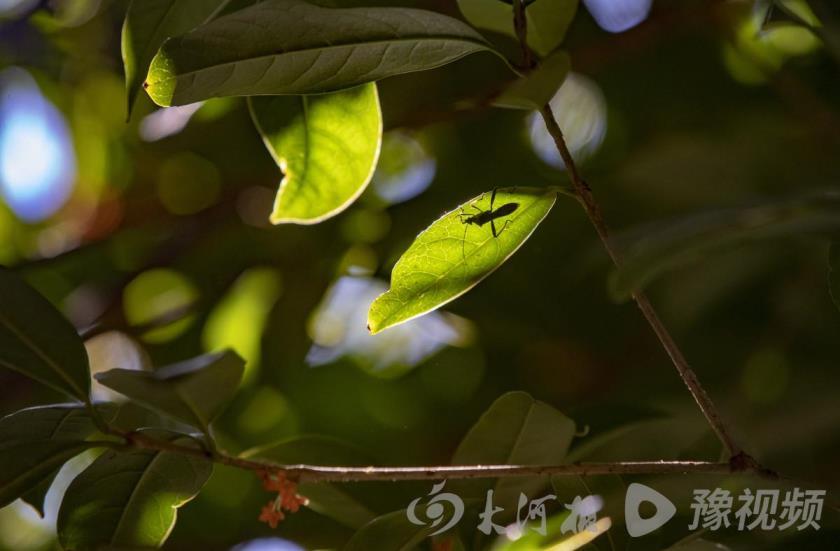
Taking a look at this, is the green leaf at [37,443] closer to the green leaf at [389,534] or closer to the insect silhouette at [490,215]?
the green leaf at [389,534]

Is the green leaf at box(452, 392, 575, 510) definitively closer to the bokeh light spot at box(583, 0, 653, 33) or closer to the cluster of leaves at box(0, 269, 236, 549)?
the cluster of leaves at box(0, 269, 236, 549)

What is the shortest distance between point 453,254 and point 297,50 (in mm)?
193

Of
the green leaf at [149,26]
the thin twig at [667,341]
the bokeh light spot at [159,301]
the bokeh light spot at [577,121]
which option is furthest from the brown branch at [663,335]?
the bokeh light spot at [159,301]

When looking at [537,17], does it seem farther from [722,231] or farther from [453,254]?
[722,231]

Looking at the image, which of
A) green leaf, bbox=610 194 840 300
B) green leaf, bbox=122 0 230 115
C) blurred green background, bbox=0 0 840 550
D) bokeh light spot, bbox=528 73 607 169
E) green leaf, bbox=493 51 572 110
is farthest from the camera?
bokeh light spot, bbox=528 73 607 169

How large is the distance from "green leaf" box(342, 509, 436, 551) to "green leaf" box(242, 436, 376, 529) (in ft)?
0.46

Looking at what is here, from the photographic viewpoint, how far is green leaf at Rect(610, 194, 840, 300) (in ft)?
1.49

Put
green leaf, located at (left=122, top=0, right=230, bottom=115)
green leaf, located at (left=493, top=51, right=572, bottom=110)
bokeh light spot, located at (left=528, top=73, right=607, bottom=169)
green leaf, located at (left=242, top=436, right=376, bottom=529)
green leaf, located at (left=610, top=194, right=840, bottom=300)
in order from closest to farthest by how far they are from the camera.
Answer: green leaf, located at (left=610, top=194, right=840, bottom=300) < green leaf, located at (left=493, top=51, right=572, bottom=110) < green leaf, located at (left=122, top=0, right=230, bottom=115) < green leaf, located at (left=242, top=436, right=376, bottom=529) < bokeh light spot, located at (left=528, top=73, right=607, bottom=169)

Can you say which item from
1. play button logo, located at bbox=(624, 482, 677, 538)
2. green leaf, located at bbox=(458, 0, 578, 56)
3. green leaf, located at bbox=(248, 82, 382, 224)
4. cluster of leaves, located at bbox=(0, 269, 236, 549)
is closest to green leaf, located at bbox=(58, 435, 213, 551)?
cluster of leaves, located at bbox=(0, 269, 236, 549)

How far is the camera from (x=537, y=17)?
848 millimetres

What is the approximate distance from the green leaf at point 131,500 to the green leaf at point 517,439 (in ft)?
0.80

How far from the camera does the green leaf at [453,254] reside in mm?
732

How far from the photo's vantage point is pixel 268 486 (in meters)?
0.73

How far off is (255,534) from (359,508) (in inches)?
17.1
